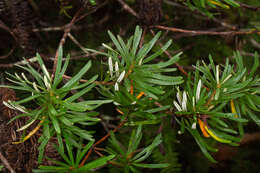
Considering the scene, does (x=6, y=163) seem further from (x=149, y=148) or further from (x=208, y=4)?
(x=208, y=4)

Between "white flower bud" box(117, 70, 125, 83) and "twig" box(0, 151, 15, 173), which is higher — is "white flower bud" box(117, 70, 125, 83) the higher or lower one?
the higher one

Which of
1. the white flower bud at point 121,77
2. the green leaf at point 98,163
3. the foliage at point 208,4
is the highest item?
the foliage at point 208,4

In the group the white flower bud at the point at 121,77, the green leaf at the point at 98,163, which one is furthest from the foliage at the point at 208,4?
the green leaf at the point at 98,163

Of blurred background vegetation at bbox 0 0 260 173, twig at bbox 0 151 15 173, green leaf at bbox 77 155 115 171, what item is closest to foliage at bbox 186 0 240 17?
blurred background vegetation at bbox 0 0 260 173

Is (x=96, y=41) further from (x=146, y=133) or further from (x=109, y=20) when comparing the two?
(x=146, y=133)

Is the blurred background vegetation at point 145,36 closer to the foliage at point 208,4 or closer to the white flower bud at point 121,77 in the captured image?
the foliage at point 208,4

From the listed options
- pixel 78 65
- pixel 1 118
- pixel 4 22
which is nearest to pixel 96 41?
pixel 78 65

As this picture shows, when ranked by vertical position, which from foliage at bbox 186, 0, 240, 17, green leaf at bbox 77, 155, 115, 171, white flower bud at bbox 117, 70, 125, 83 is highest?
foliage at bbox 186, 0, 240, 17

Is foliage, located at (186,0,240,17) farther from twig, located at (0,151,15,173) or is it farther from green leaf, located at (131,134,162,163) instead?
twig, located at (0,151,15,173)

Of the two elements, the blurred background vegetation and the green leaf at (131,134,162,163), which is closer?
the green leaf at (131,134,162,163)
